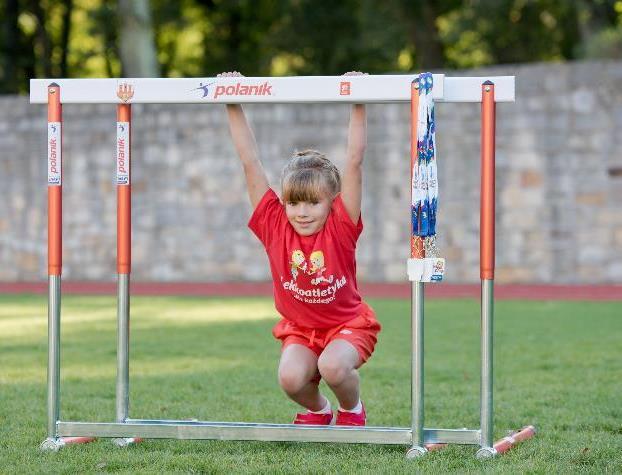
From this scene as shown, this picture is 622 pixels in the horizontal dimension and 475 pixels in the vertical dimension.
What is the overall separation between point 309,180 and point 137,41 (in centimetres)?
1730

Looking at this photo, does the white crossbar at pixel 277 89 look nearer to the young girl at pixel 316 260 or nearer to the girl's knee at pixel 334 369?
the young girl at pixel 316 260

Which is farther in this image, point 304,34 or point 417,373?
point 304,34

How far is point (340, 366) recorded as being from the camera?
4910mm

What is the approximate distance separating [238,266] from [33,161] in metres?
3.63

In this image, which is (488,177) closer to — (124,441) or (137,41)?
(124,441)

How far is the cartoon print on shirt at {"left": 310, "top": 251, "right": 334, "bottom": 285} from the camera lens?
4.97m

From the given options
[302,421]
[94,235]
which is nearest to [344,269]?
[302,421]

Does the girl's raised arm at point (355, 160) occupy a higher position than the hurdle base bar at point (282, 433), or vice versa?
the girl's raised arm at point (355, 160)

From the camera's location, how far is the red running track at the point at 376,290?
49.1 ft

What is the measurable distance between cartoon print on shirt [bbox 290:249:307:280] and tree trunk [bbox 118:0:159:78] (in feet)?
56.0

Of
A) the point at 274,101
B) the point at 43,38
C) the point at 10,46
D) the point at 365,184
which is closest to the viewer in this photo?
the point at 274,101

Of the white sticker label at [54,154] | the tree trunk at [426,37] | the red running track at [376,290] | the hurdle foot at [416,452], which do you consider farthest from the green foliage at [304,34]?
the hurdle foot at [416,452]

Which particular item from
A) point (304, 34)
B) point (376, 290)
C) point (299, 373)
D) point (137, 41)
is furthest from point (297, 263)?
point (304, 34)

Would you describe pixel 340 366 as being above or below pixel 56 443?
above
